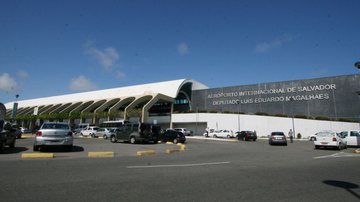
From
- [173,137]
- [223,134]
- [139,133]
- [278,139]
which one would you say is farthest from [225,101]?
[139,133]

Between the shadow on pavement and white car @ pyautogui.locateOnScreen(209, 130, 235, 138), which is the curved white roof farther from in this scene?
the shadow on pavement

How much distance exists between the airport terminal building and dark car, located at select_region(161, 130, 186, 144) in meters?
A: 21.6

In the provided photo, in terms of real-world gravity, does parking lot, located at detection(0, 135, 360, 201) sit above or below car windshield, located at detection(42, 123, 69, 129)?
below

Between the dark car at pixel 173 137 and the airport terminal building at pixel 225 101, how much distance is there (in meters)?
21.6

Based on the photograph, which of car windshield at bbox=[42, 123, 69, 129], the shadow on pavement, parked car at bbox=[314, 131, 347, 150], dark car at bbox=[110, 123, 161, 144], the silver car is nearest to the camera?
the shadow on pavement

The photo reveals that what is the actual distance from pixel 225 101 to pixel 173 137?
32917 mm

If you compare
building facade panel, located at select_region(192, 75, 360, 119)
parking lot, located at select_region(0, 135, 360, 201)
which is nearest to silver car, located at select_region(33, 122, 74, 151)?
parking lot, located at select_region(0, 135, 360, 201)

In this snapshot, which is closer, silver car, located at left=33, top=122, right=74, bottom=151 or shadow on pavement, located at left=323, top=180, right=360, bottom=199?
shadow on pavement, located at left=323, top=180, right=360, bottom=199

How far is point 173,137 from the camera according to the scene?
2688 centimetres

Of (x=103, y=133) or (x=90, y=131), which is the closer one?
(x=103, y=133)

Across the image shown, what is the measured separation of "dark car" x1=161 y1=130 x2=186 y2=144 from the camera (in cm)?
2652

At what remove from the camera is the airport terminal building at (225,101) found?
150 ft

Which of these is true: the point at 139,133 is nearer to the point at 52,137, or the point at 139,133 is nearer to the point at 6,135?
the point at 52,137

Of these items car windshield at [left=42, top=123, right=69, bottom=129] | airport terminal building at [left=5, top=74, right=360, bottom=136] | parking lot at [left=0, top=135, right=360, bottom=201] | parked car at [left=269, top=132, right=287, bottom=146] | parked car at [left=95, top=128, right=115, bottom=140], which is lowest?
parking lot at [left=0, top=135, right=360, bottom=201]
